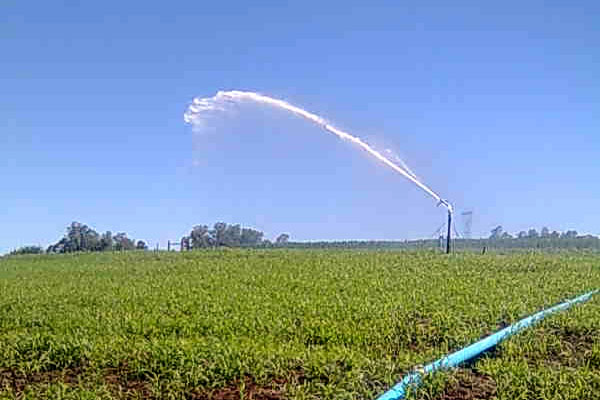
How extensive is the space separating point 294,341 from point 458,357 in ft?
4.71

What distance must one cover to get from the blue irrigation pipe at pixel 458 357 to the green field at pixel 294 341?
8cm

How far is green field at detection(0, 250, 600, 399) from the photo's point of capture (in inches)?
144

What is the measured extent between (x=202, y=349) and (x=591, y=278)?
22.6 ft

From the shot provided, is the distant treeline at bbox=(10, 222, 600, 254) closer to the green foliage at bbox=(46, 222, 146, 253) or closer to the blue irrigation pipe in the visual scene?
the green foliage at bbox=(46, 222, 146, 253)

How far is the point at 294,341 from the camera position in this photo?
15.5ft

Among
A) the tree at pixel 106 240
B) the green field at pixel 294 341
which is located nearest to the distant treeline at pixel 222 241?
the tree at pixel 106 240

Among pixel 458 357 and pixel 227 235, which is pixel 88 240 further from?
pixel 458 357

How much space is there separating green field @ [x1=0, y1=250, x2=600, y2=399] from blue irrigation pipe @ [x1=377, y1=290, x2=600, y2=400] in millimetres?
79

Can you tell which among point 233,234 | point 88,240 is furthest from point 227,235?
point 88,240

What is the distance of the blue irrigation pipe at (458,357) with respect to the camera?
332 centimetres

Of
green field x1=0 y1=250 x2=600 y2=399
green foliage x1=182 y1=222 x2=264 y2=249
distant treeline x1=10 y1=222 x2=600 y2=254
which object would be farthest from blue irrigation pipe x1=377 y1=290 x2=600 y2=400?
green foliage x1=182 y1=222 x2=264 y2=249

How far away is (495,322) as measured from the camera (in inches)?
209

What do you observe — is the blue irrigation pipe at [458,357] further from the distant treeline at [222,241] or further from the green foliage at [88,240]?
the green foliage at [88,240]

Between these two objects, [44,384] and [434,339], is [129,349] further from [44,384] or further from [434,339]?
[434,339]
